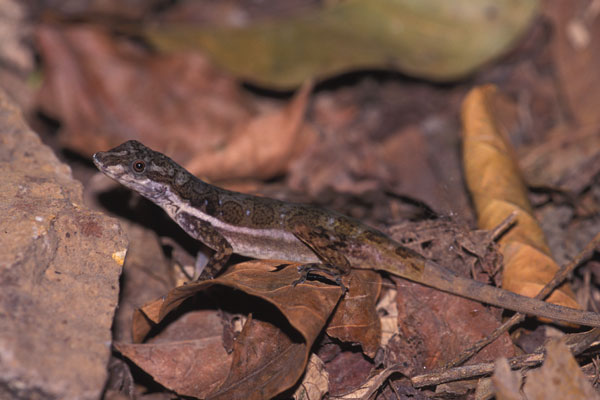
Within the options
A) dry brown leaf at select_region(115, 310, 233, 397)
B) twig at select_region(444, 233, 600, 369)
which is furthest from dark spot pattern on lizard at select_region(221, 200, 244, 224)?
twig at select_region(444, 233, 600, 369)

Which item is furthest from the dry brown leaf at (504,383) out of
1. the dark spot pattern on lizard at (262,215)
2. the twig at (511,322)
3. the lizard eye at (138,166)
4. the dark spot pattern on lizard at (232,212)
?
the lizard eye at (138,166)

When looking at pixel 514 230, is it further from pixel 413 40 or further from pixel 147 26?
pixel 147 26

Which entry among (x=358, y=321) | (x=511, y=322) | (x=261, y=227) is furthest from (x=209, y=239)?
(x=511, y=322)

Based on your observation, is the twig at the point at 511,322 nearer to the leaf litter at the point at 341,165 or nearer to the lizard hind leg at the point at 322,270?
the leaf litter at the point at 341,165

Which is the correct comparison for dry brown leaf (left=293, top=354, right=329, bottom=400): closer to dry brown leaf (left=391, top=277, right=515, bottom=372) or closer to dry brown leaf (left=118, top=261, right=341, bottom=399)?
dry brown leaf (left=118, top=261, right=341, bottom=399)

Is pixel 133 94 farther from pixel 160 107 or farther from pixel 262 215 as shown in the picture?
pixel 262 215
